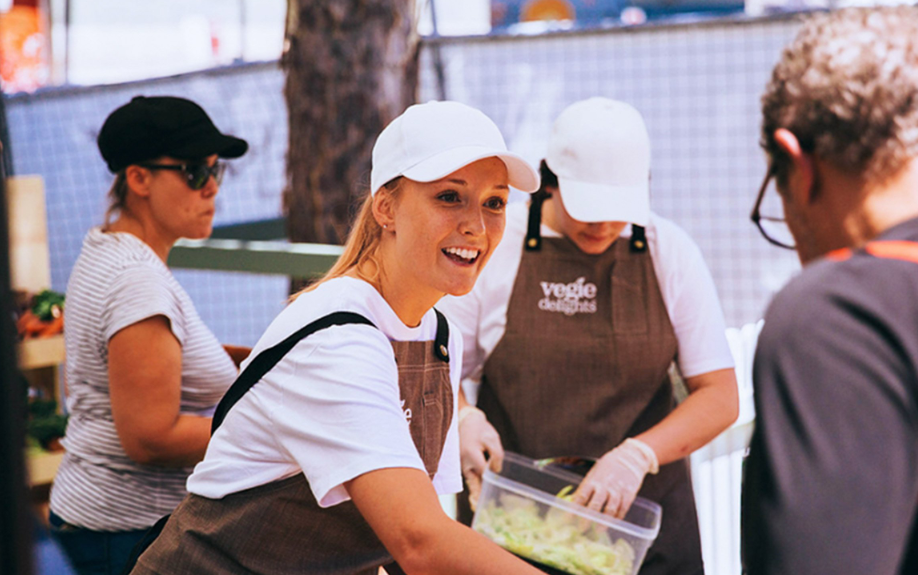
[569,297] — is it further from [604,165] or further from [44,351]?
[44,351]

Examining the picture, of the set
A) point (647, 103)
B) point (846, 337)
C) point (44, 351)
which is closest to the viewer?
point (846, 337)

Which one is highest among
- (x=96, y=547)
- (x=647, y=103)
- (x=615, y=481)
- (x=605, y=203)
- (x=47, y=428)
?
(x=647, y=103)

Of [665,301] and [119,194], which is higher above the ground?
[119,194]

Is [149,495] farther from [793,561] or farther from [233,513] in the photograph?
[793,561]

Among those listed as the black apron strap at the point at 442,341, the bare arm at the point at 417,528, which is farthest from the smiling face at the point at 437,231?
the bare arm at the point at 417,528

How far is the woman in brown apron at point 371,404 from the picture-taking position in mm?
1490

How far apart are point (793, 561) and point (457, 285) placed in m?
0.86

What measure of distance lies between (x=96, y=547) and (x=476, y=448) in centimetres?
98

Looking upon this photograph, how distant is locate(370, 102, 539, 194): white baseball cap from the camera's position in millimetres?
1662

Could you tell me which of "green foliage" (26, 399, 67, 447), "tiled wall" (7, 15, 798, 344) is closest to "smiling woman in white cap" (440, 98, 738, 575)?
"green foliage" (26, 399, 67, 447)

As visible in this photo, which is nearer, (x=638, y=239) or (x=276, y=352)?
(x=276, y=352)

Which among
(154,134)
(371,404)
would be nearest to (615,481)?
(371,404)

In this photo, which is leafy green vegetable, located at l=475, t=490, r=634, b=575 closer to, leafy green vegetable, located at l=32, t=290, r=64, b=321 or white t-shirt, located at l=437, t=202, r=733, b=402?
white t-shirt, located at l=437, t=202, r=733, b=402

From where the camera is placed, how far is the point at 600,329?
2465mm
